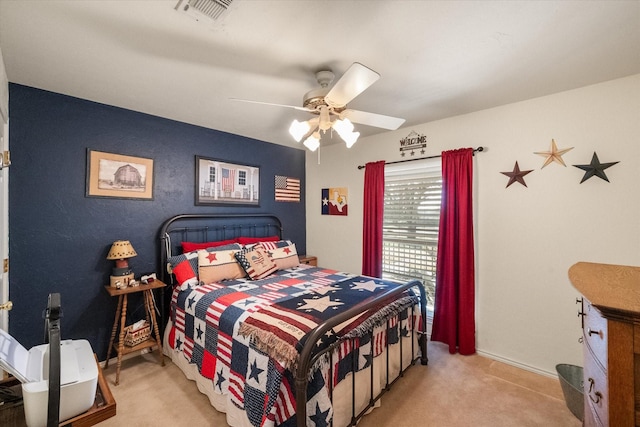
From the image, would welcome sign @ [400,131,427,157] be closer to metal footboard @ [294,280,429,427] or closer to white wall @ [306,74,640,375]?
white wall @ [306,74,640,375]

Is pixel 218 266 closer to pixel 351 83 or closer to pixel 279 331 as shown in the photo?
pixel 279 331

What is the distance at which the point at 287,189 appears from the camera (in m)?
4.14

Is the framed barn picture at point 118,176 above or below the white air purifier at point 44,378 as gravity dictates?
above

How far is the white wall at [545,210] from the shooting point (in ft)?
6.90

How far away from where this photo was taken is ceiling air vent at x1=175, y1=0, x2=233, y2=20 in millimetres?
1319

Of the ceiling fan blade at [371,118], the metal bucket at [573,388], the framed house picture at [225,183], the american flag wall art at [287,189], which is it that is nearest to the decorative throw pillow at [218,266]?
the framed house picture at [225,183]

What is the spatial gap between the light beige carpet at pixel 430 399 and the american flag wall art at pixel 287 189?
2383mm

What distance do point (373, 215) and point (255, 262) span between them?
5.13 ft

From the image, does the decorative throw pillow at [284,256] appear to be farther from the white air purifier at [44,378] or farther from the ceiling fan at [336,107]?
the white air purifier at [44,378]

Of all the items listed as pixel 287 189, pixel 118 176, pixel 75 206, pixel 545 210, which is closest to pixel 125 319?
pixel 75 206

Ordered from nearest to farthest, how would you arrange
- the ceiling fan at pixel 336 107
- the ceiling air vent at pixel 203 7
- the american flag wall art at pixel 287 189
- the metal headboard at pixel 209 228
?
the ceiling air vent at pixel 203 7 < the ceiling fan at pixel 336 107 < the metal headboard at pixel 209 228 < the american flag wall art at pixel 287 189

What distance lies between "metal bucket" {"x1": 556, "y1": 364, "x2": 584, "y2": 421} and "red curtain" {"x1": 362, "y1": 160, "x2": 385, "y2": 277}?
1.79 m

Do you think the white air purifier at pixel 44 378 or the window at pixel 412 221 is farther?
the window at pixel 412 221

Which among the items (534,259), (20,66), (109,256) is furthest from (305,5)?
(534,259)
